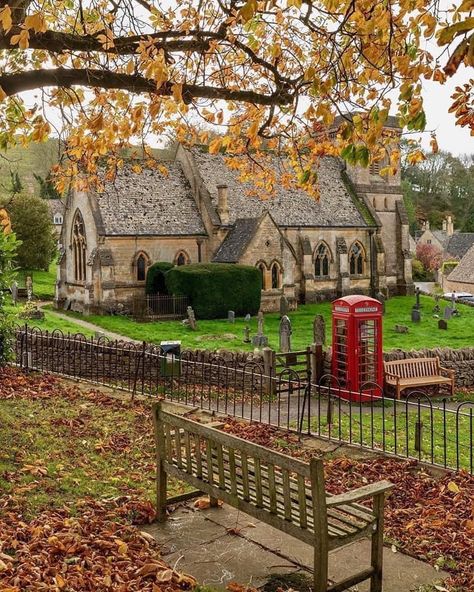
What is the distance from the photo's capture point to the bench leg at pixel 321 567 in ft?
17.4

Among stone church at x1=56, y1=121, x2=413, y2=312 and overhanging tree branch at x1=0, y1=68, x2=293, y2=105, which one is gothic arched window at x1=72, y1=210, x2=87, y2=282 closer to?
stone church at x1=56, y1=121, x2=413, y2=312

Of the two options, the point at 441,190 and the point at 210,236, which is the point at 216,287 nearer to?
the point at 210,236

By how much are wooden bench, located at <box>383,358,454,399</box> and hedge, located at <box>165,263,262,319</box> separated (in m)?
12.8

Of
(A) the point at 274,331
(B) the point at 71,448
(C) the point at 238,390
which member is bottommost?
(C) the point at 238,390

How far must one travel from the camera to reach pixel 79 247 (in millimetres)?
35312

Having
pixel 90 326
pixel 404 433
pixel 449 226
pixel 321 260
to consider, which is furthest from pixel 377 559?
pixel 449 226

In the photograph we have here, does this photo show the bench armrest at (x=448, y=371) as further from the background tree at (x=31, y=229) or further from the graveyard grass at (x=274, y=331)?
the background tree at (x=31, y=229)

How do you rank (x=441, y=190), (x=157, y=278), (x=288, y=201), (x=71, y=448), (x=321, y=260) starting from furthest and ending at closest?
(x=441, y=190)
(x=321, y=260)
(x=288, y=201)
(x=157, y=278)
(x=71, y=448)

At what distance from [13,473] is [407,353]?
16.3 m

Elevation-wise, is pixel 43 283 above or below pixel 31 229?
below

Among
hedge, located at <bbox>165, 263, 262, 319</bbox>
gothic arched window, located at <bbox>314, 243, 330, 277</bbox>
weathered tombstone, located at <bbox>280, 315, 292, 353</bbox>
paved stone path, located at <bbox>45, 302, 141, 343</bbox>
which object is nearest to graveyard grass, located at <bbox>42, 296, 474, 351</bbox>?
paved stone path, located at <bbox>45, 302, 141, 343</bbox>

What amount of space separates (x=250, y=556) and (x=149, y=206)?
3046cm

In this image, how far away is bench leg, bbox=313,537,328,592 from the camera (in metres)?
5.29

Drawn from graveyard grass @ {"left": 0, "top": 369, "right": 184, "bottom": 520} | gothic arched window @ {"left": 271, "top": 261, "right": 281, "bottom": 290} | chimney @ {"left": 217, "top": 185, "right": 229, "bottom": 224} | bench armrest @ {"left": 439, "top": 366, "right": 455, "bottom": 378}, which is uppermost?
chimney @ {"left": 217, "top": 185, "right": 229, "bottom": 224}
